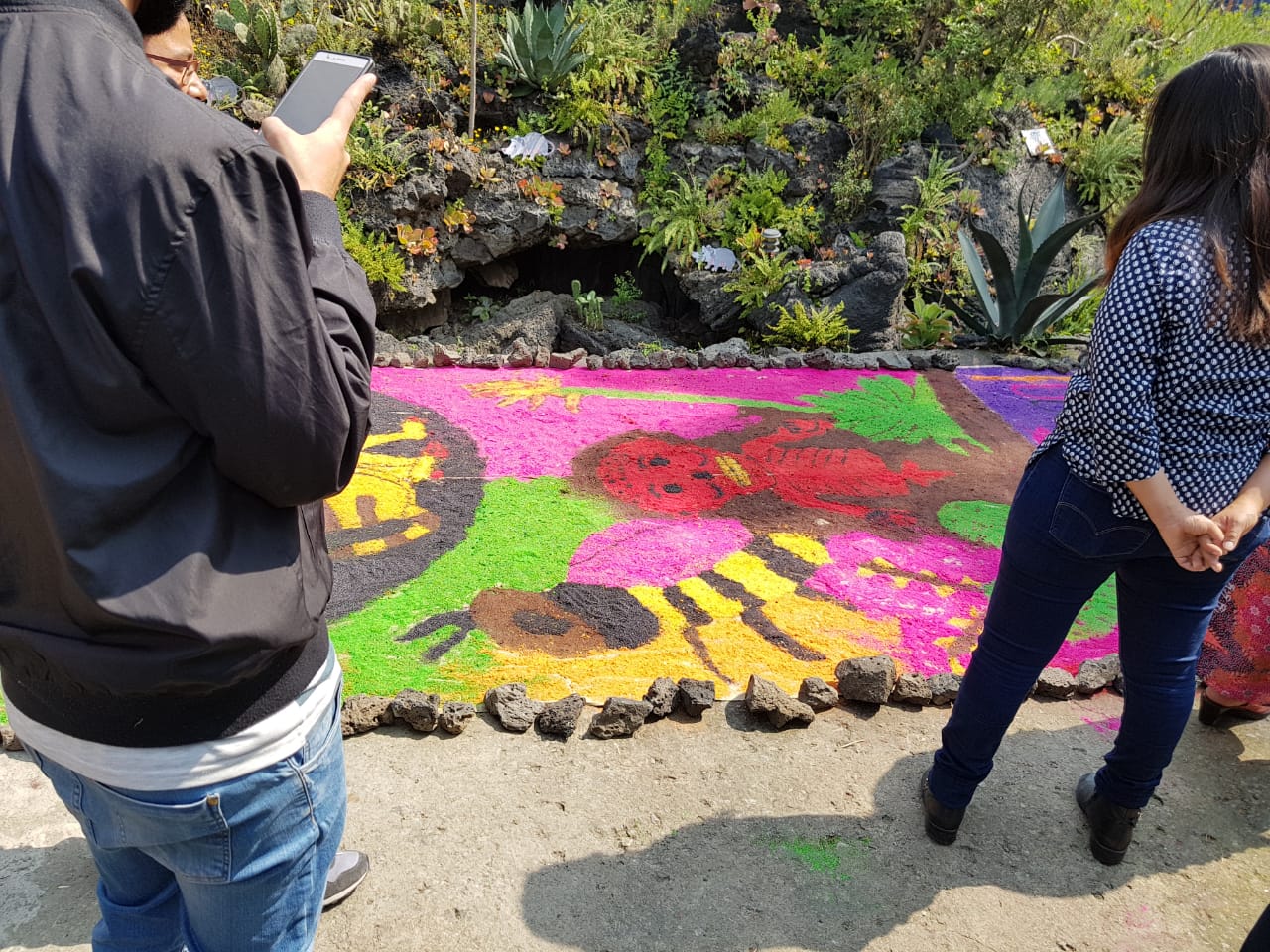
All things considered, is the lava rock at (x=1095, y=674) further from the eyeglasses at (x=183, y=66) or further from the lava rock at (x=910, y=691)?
the eyeglasses at (x=183, y=66)

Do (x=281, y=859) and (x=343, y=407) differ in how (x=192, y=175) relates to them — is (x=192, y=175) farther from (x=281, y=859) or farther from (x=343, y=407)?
(x=281, y=859)

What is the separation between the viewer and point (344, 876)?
196 centimetres

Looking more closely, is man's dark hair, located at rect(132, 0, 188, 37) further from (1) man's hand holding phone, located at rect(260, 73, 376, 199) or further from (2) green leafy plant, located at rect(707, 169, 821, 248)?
(2) green leafy plant, located at rect(707, 169, 821, 248)

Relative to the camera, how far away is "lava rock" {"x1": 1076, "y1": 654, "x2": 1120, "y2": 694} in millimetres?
2777


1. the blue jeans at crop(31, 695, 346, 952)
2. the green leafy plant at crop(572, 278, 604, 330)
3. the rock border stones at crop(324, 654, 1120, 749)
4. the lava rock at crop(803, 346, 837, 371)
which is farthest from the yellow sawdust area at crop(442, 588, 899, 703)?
the green leafy plant at crop(572, 278, 604, 330)

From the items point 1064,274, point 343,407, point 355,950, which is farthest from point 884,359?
point 343,407

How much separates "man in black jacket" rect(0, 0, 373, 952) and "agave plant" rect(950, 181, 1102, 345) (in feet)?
19.8

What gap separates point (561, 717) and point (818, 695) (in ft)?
2.53

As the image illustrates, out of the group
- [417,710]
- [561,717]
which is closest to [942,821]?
[561,717]

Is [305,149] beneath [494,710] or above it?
above

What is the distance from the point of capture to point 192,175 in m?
0.85

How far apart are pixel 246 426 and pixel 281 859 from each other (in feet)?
1.94

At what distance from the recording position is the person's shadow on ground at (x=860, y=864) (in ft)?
6.42

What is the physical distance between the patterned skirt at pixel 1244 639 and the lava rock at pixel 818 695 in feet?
3.60
